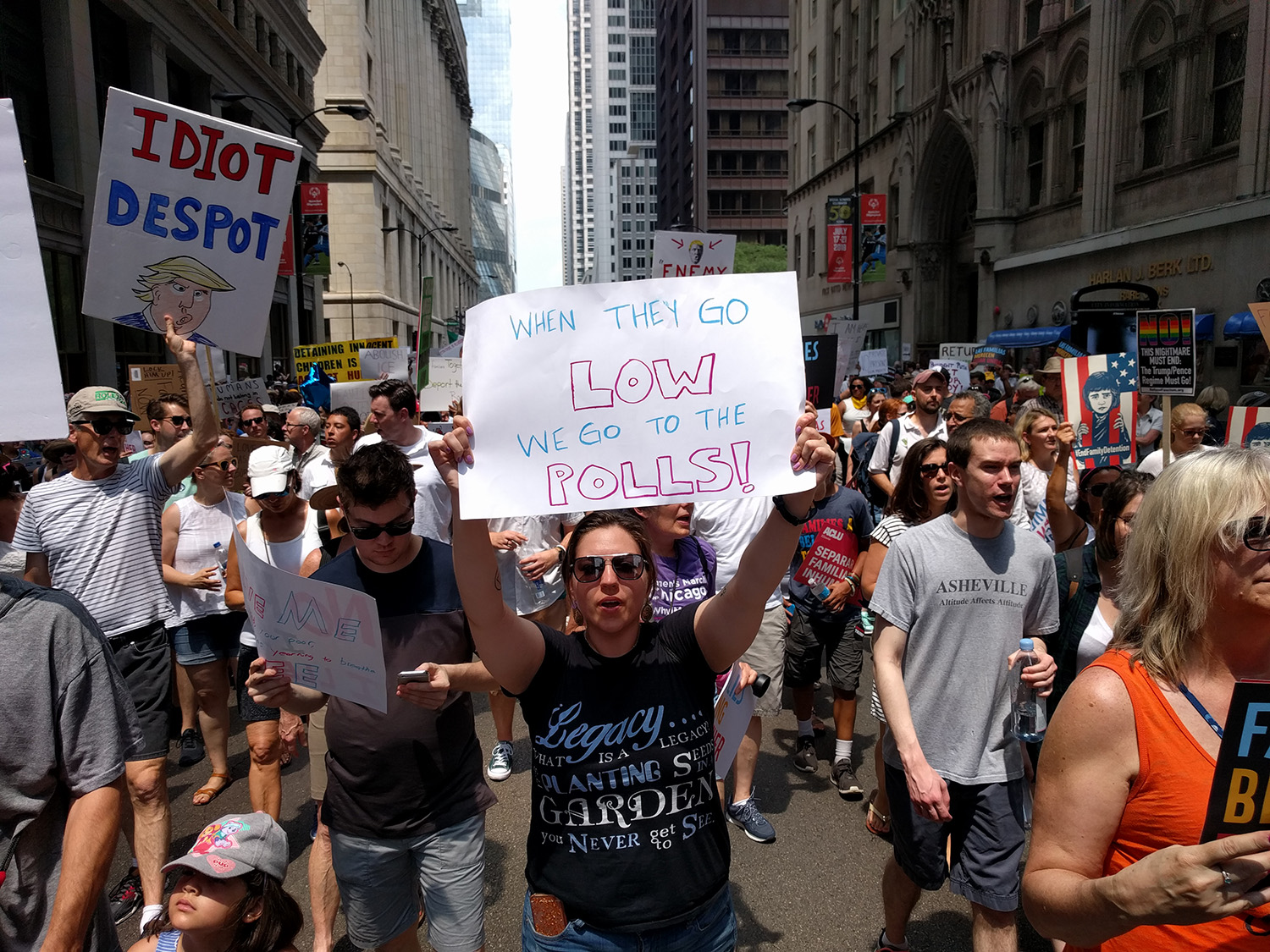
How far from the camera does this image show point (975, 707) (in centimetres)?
324

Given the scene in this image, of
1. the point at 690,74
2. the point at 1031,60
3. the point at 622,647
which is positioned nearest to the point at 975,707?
the point at 622,647

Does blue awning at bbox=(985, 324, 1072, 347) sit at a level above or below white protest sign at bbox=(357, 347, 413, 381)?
above

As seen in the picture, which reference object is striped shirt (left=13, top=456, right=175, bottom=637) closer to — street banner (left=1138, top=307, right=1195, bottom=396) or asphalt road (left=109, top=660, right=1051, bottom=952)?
asphalt road (left=109, top=660, right=1051, bottom=952)

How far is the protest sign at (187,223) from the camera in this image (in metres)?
3.93

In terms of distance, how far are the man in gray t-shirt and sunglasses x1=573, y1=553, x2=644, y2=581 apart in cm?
132

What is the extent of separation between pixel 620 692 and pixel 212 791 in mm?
3849

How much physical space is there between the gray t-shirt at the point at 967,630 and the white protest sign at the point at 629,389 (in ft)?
4.49

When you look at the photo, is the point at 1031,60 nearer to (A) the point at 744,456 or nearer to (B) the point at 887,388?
(B) the point at 887,388

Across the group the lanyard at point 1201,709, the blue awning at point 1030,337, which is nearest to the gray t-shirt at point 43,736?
the lanyard at point 1201,709

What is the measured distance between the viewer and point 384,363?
1305 cm

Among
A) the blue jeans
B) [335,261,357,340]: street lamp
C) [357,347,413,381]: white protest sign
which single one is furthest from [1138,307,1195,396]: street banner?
[335,261,357,340]: street lamp

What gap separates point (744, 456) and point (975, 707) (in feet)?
5.30

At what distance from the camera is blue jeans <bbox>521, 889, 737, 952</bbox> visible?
2.28 m

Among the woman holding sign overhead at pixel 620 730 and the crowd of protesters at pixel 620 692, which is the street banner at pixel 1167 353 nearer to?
the crowd of protesters at pixel 620 692
